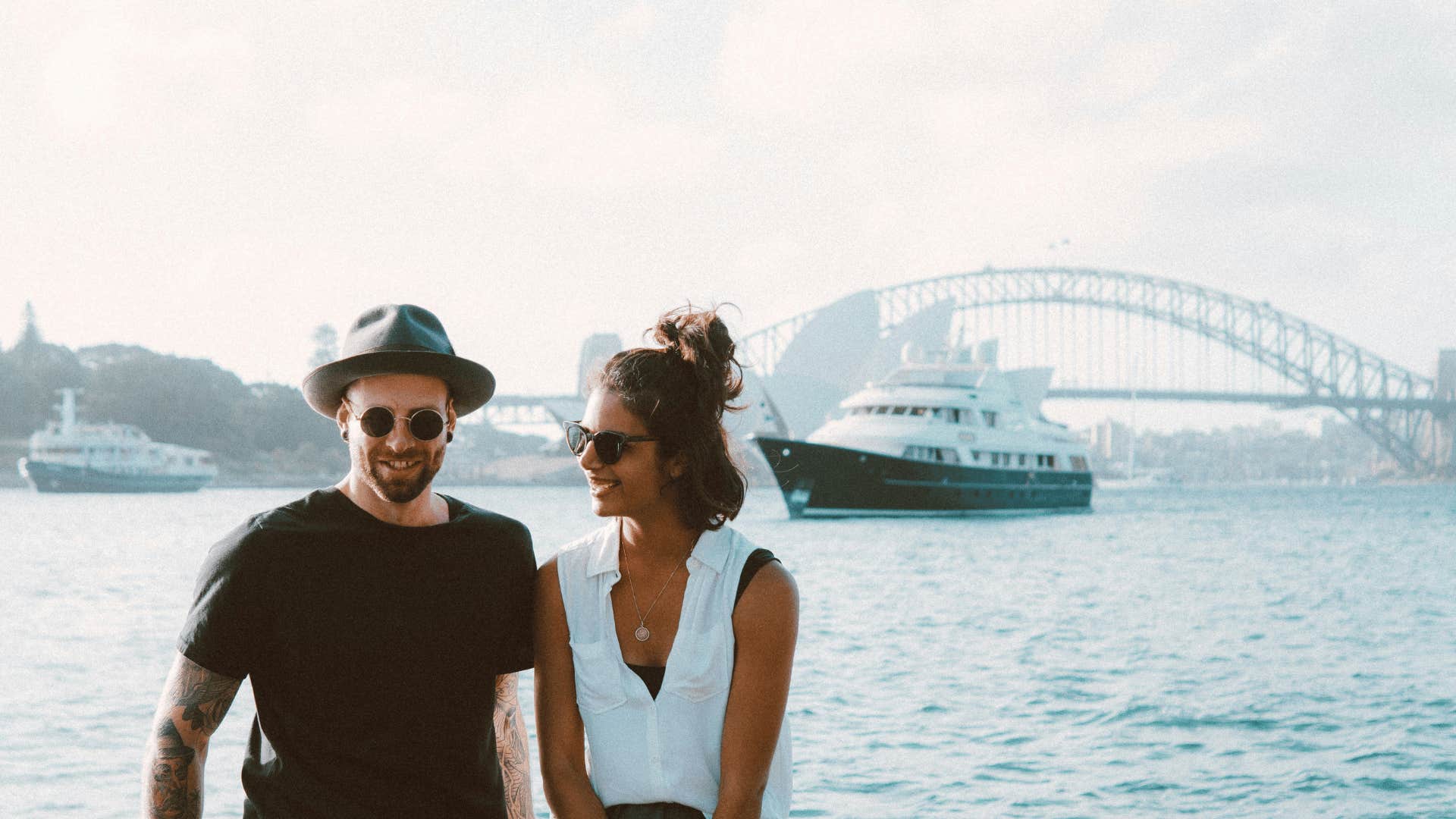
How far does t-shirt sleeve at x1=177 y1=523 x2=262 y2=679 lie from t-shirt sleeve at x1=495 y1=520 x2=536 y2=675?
392mm

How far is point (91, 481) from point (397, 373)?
225 feet

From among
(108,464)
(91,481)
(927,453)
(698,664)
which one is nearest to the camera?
(698,664)

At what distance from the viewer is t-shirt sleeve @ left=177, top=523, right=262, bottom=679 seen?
6.88 ft

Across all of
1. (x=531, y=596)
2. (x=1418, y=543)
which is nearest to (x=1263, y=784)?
(x=531, y=596)

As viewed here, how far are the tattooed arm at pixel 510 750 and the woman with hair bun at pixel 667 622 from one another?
22cm

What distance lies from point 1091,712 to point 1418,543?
26.7 m

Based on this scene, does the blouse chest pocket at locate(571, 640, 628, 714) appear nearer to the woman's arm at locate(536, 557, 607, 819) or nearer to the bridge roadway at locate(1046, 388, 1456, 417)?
the woman's arm at locate(536, 557, 607, 819)

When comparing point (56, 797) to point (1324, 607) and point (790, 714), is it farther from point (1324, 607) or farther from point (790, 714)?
point (1324, 607)

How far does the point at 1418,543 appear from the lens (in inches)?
1277

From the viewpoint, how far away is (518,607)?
225 cm

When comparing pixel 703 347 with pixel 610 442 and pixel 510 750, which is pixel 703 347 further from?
pixel 510 750

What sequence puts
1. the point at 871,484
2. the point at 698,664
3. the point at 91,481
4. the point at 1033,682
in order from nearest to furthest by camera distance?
the point at 698,664, the point at 1033,682, the point at 871,484, the point at 91,481

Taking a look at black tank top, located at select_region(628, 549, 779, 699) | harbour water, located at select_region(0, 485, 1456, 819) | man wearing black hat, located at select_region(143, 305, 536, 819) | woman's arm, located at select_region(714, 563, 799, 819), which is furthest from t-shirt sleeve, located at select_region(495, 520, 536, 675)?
Answer: harbour water, located at select_region(0, 485, 1456, 819)

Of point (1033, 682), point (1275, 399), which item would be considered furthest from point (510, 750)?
point (1275, 399)
